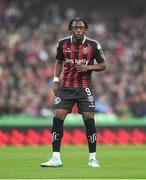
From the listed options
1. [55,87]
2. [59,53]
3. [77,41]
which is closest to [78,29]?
[77,41]

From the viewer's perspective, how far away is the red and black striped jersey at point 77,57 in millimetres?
12570

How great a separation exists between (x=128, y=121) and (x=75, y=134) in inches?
64.5

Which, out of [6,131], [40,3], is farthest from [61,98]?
[40,3]

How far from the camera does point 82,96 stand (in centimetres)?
1258

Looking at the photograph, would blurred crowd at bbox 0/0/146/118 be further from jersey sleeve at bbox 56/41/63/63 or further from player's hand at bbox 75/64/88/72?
player's hand at bbox 75/64/88/72

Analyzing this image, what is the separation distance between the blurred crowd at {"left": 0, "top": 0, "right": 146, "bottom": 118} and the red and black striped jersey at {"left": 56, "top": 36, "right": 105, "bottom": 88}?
38.3 feet

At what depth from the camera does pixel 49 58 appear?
28094 mm

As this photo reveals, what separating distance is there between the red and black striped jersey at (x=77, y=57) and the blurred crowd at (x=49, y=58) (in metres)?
11.7

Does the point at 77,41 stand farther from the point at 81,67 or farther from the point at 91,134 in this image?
the point at 91,134

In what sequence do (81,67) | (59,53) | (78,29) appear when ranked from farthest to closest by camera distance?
1. (59,53)
2. (81,67)
3. (78,29)

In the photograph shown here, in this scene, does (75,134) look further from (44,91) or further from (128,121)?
(44,91)

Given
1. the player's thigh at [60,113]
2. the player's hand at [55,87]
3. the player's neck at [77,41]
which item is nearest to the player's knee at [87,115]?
the player's thigh at [60,113]

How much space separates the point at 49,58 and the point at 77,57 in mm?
15553

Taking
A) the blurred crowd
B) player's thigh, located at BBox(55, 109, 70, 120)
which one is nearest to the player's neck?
player's thigh, located at BBox(55, 109, 70, 120)
